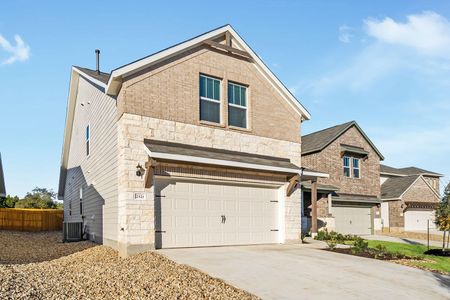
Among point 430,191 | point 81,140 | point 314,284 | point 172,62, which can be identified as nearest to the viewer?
point 314,284

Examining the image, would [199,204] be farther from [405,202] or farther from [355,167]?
[405,202]

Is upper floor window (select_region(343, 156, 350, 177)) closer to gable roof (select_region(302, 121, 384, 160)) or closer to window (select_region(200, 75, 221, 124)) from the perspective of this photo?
gable roof (select_region(302, 121, 384, 160))

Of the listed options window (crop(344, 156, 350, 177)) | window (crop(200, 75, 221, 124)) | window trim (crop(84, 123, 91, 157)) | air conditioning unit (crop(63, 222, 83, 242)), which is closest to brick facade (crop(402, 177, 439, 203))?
window (crop(344, 156, 350, 177))

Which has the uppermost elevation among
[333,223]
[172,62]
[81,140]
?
[172,62]

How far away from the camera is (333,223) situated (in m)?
25.2

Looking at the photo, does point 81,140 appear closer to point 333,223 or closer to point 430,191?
point 333,223

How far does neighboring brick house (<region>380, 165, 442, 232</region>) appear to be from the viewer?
3253 cm

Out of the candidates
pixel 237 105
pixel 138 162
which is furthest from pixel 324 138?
pixel 138 162

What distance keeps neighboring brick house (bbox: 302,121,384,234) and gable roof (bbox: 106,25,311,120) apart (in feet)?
28.7

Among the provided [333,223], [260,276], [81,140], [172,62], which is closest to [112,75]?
[172,62]

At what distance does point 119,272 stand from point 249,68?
404 inches

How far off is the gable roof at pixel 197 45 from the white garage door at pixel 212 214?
3595 millimetres

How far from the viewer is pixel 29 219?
29.2m

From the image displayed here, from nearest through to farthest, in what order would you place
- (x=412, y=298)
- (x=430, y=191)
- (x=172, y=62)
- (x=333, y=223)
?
(x=412, y=298), (x=172, y=62), (x=333, y=223), (x=430, y=191)
